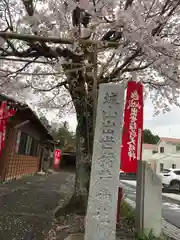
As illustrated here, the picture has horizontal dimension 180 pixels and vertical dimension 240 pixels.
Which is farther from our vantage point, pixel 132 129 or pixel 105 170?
pixel 132 129

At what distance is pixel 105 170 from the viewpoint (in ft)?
15.0

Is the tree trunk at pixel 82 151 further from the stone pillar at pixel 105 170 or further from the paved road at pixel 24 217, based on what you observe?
the stone pillar at pixel 105 170

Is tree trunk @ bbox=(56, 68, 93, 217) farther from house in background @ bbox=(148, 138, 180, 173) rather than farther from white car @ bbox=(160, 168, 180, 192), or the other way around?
house in background @ bbox=(148, 138, 180, 173)

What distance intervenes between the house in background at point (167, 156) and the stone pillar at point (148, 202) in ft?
130

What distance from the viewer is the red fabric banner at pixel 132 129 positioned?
19.6 feet

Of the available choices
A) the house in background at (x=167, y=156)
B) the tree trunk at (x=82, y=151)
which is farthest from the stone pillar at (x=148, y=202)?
Answer: the house in background at (x=167, y=156)

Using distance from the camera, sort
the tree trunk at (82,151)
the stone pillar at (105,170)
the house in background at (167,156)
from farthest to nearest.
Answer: the house in background at (167,156)
the tree trunk at (82,151)
the stone pillar at (105,170)

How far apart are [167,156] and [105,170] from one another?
42896 mm

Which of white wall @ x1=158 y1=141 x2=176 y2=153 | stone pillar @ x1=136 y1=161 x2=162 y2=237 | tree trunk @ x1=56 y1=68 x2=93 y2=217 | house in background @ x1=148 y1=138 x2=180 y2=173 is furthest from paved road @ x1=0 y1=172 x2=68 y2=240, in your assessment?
white wall @ x1=158 y1=141 x2=176 y2=153

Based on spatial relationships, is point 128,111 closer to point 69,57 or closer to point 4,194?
point 69,57

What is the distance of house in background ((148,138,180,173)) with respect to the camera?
44.7m

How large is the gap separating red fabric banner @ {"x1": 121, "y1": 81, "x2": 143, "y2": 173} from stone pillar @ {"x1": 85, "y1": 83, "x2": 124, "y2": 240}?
4.39 feet

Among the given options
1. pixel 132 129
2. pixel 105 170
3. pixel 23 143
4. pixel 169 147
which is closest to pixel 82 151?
pixel 132 129

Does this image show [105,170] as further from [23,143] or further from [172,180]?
[172,180]
